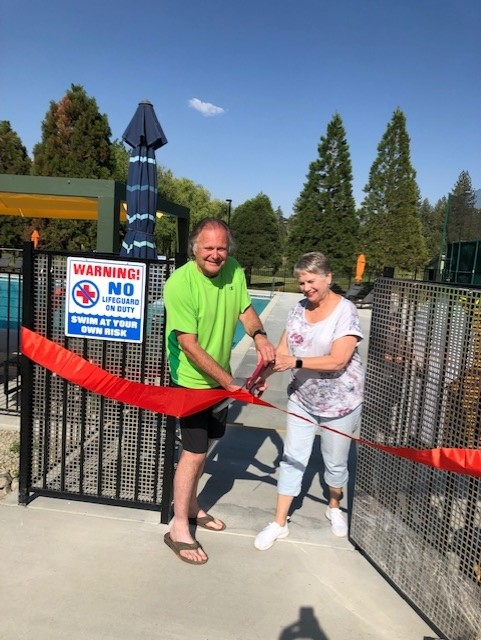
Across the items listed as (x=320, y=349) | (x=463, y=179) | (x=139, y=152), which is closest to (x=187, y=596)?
(x=320, y=349)

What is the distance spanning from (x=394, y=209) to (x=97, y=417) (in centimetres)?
3383

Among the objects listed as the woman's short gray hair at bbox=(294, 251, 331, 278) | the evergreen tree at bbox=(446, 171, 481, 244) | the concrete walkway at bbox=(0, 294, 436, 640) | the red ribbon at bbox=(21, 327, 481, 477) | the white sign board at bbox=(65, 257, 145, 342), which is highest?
the evergreen tree at bbox=(446, 171, 481, 244)

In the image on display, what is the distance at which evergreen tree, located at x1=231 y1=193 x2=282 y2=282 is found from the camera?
3494 cm

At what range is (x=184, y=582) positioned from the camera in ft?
8.74

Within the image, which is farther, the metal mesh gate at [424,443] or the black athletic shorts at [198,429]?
the black athletic shorts at [198,429]

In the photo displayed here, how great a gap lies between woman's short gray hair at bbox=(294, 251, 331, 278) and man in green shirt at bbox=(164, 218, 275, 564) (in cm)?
34

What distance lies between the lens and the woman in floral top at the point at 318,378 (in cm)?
292

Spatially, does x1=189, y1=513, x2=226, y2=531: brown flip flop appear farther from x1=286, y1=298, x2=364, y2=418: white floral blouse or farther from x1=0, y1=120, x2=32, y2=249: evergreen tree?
x1=0, y1=120, x2=32, y2=249: evergreen tree

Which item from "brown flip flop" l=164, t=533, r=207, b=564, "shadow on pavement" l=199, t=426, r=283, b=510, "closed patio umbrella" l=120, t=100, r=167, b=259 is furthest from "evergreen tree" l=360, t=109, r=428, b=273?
"brown flip flop" l=164, t=533, r=207, b=564

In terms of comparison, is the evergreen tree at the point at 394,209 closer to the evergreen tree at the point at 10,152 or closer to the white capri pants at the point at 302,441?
the evergreen tree at the point at 10,152

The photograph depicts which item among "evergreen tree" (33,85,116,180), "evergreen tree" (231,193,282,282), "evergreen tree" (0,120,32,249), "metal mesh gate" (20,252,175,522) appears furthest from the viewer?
"evergreen tree" (231,193,282,282)

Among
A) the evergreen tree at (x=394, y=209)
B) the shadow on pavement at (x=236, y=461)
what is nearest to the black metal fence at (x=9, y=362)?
the shadow on pavement at (x=236, y=461)

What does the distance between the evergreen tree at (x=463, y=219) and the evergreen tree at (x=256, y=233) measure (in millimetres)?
15483

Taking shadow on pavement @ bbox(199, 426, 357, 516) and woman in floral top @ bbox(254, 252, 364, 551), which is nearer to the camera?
woman in floral top @ bbox(254, 252, 364, 551)
